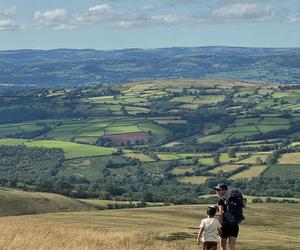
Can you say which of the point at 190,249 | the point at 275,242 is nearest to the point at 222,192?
the point at 190,249

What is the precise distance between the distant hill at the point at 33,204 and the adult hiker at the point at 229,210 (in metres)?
50.8

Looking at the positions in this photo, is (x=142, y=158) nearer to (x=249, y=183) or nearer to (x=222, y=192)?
(x=249, y=183)

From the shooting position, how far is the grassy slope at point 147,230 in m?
26.1

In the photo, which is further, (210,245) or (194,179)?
(194,179)

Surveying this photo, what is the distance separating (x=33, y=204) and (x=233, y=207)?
58538 millimetres

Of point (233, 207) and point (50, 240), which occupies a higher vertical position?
point (233, 207)

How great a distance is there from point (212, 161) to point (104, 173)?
31.5 metres

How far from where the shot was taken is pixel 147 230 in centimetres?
4325

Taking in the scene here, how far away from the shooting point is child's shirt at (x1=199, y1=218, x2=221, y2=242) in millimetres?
23016

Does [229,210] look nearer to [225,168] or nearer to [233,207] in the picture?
[233,207]

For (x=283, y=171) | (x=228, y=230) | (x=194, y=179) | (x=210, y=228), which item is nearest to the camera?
(x=210, y=228)

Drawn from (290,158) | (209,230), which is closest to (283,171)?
(290,158)

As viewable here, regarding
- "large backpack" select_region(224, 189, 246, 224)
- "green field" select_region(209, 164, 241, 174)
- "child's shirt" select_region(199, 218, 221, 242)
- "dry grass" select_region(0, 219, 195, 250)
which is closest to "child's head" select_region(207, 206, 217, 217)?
"child's shirt" select_region(199, 218, 221, 242)

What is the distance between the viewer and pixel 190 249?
30.3 m
